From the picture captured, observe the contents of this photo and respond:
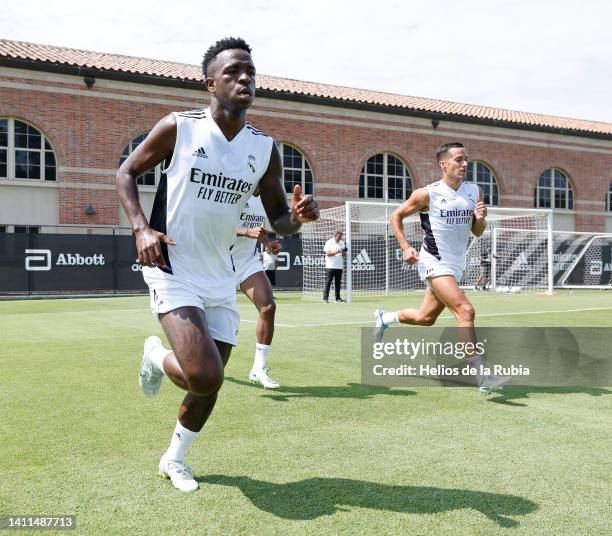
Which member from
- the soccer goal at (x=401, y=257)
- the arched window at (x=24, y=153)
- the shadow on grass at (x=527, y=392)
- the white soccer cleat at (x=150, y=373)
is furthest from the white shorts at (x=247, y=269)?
the arched window at (x=24, y=153)

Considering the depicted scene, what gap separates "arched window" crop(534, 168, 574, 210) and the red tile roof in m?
2.78

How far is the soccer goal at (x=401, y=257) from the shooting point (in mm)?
26891

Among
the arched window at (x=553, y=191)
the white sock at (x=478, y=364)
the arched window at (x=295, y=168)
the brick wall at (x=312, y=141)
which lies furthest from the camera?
the arched window at (x=553, y=191)

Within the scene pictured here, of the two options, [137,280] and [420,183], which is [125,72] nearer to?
[137,280]

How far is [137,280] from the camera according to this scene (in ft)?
83.9

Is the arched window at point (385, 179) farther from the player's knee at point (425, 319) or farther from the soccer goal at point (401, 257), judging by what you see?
the player's knee at point (425, 319)

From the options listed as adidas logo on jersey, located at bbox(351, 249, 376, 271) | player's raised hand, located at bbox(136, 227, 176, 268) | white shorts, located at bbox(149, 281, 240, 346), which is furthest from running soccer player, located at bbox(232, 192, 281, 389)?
adidas logo on jersey, located at bbox(351, 249, 376, 271)

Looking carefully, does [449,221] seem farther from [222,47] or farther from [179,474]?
[179,474]

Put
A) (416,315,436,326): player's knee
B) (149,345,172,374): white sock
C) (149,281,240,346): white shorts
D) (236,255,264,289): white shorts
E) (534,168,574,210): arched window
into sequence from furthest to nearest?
(534,168,574,210): arched window < (416,315,436,326): player's knee < (236,255,264,289): white shorts < (149,345,172,374): white sock < (149,281,240,346): white shorts

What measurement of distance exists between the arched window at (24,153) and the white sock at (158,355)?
25.6 meters

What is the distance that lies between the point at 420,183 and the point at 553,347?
2749 cm

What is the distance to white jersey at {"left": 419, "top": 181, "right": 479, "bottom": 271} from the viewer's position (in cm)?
688

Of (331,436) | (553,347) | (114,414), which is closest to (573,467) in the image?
(331,436)

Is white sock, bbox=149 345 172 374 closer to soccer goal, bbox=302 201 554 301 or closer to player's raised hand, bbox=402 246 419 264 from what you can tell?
player's raised hand, bbox=402 246 419 264
